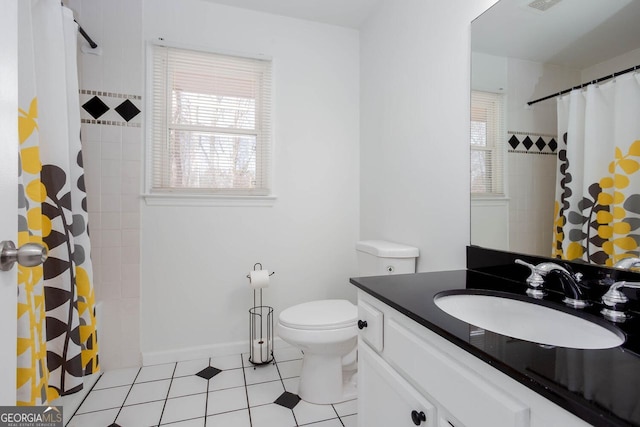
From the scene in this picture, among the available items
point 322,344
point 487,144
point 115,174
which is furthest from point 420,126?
point 115,174

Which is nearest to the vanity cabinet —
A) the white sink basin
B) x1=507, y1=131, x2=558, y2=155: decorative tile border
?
the white sink basin

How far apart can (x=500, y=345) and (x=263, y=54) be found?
2.27m

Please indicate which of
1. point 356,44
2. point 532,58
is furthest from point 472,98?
point 356,44

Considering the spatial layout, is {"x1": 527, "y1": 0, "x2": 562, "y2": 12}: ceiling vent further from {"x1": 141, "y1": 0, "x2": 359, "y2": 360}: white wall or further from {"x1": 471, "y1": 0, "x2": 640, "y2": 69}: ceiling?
{"x1": 141, "y1": 0, "x2": 359, "y2": 360}: white wall

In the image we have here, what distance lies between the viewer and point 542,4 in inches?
45.4

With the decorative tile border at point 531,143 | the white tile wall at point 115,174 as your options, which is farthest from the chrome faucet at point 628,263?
the white tile wall at point 115,174

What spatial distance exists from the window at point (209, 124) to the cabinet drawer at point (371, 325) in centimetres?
136

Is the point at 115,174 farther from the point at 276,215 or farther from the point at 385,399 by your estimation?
the point at 385,399

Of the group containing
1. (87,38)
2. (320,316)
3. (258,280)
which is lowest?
(320,316)

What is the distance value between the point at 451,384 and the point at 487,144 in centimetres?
105

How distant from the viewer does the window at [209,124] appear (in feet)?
6.80

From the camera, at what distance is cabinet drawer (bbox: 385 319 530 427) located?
0.57 meters

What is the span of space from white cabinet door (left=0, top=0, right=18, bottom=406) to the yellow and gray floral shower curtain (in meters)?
1.50

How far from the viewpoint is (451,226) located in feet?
5.08
